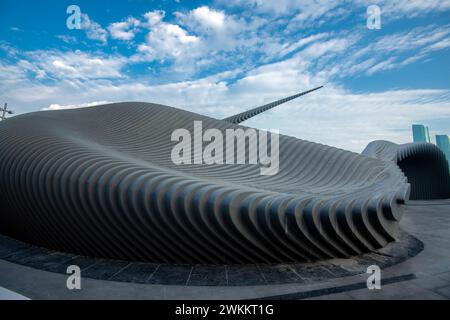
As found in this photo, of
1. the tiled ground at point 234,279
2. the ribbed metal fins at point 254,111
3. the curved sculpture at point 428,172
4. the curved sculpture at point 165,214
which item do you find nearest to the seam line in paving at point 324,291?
the tiled ground at point 234,279

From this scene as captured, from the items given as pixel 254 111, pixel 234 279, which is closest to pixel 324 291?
pixel 234 279

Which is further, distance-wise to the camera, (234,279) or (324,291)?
(234,279)

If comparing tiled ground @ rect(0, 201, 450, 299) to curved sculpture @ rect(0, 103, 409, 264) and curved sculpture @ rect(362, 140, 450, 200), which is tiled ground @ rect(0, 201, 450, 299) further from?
curved sculpture @ rect(362, 140, 450, 200)

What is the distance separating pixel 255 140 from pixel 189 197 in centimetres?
923

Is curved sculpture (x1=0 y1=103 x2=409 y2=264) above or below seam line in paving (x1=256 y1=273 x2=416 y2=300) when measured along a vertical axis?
above

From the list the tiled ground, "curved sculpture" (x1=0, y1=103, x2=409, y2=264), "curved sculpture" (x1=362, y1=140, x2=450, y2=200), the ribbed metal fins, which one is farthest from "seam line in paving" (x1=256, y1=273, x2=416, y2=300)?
the ribbed metal fins

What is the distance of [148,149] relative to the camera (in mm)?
14102

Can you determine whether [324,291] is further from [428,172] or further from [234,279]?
[428,172]

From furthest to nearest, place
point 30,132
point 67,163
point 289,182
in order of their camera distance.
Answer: point 289,182 → point 30,132 → point 67,163

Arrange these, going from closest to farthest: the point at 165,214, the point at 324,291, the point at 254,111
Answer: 1. the point at 324,291
2. the point at 165,214
3. the point at 254,111

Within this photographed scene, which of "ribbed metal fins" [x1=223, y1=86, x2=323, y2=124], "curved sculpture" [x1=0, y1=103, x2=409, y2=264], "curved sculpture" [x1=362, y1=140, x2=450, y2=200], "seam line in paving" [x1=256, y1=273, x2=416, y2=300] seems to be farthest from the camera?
"ribbed metal fins" [x1=223, y1=86, x2=323, y2=124]

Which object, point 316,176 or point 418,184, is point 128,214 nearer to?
point 316,176
